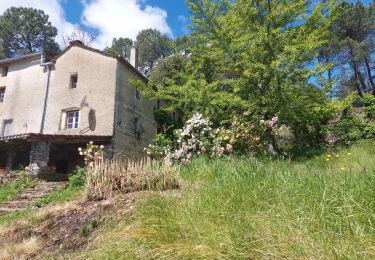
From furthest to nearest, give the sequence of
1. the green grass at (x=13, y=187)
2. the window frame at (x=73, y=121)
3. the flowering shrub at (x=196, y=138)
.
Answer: the window frame at (x=73, y=121) < the green grass at (x=13, y=187) < the flowering shrub at (x=196, y=138)

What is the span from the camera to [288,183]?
384 centimetres

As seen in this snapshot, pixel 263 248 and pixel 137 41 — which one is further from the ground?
pixel 137 41

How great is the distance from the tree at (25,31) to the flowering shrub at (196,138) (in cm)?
3581

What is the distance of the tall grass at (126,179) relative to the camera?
5.77 metres

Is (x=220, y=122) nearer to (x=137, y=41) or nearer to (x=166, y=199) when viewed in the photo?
(x=166, y=199)

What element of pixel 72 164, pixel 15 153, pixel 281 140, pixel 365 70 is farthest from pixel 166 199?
pixel 365 70

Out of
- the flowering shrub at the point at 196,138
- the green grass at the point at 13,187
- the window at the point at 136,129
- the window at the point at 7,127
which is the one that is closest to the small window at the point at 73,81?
the window at the point at 136,129

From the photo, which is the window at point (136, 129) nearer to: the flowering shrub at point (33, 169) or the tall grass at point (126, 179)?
the flowering shrub at point (33, 169)

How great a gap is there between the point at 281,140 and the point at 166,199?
13.8 meters

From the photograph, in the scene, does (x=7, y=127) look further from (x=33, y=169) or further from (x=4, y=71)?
(x=33, y=169)

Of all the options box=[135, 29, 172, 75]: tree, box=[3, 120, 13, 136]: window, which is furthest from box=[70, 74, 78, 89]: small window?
box=[135, 29, 172, 75]: tree

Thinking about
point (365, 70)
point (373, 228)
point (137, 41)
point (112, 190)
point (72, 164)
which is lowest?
point (373, 228)

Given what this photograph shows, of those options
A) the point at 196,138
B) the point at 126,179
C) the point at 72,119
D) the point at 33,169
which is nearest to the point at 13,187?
the point at 33,169

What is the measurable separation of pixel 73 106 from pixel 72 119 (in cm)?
76
